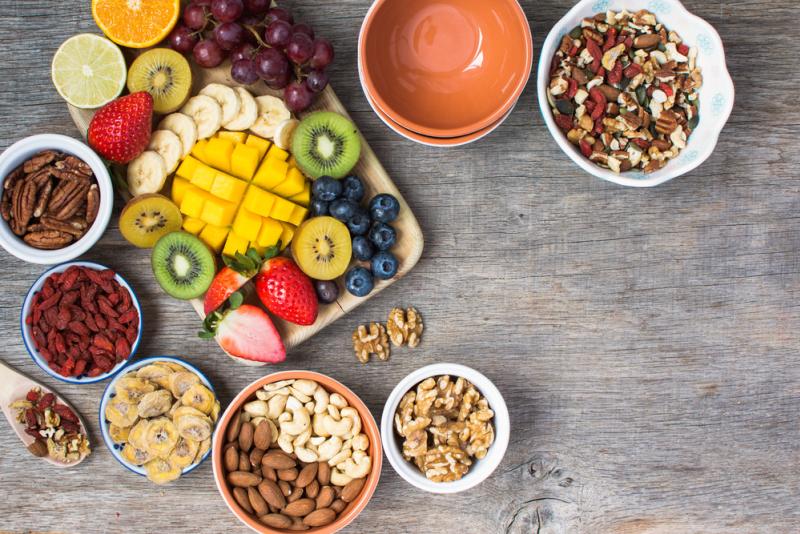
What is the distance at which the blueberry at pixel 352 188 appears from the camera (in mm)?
1544

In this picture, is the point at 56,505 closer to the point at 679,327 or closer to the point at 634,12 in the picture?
the point at 679,327

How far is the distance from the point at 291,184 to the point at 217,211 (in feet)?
0.59

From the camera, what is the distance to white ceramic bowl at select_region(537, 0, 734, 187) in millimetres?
1492

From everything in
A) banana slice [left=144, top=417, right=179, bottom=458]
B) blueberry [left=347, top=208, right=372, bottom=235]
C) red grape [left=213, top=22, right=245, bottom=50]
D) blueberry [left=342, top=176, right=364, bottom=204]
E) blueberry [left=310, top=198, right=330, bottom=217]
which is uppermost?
red grape [left=213, top=22, right=245, bottom=50]

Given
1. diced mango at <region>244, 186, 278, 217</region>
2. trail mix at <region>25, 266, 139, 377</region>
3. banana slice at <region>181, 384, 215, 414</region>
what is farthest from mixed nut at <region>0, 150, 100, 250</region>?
banana slice at <region>181, 384, 215, 414</region>

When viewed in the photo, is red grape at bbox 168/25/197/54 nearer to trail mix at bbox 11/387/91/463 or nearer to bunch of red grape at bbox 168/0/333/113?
bunch of red grape at bbox 168/0/333/113

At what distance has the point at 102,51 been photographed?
150 cm

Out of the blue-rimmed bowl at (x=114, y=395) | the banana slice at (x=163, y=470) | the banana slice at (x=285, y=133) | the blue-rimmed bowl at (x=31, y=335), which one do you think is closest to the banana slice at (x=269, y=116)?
the banana slice at (x=285, y=133)

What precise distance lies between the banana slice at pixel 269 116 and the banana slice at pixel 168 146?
18cm

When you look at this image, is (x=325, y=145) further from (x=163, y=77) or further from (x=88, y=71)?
(x=88, y=71)

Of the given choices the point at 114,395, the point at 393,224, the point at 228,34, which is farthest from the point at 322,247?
the point at 114,395

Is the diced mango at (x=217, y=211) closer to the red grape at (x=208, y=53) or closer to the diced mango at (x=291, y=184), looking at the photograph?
the diced mango at (x=291, y=184)

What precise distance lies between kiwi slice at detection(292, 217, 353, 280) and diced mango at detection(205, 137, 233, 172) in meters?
0.23

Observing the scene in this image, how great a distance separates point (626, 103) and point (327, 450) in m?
1.09
